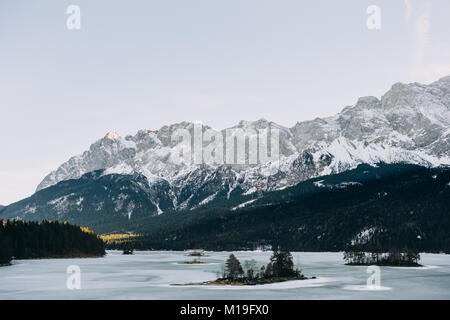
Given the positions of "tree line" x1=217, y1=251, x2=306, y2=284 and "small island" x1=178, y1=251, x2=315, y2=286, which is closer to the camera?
"small island" x1=178, y1=251, x2=315, y2=286

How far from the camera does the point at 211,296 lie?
334ft

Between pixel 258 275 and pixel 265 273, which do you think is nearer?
pixel 258 275

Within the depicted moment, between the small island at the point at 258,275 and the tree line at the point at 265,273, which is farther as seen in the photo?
the tree line at the point at 265,273
